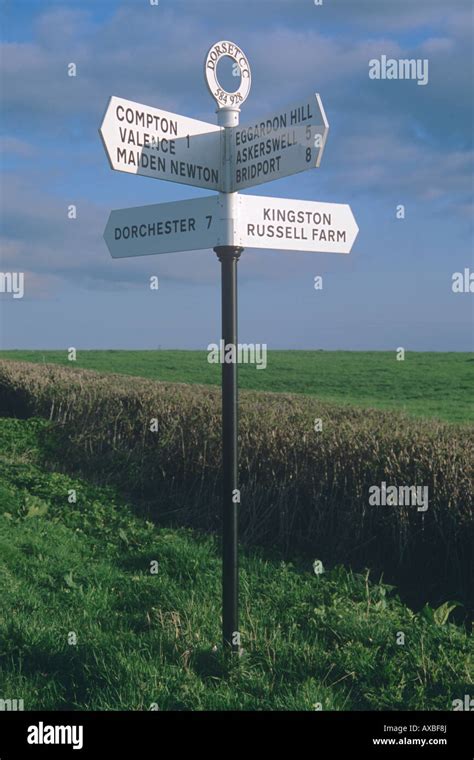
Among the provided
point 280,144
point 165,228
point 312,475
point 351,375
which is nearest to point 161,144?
point 165,228

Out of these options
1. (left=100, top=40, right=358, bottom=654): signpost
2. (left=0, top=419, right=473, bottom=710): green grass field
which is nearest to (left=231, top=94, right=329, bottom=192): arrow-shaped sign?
(left=100, top=40, right=358, bottom=654): signpost

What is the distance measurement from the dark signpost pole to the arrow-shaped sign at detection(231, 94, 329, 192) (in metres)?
0.51

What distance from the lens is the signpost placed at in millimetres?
4883

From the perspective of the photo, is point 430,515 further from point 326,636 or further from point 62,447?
point 62,447

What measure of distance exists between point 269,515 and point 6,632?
12.9 ft

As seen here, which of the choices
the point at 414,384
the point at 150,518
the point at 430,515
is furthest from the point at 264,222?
the point at 414,384

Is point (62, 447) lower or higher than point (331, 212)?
lower

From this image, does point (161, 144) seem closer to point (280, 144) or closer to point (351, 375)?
point (280, 144)

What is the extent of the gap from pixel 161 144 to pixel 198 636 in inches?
131

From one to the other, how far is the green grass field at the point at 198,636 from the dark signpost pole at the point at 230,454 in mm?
251

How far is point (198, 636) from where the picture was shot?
539 centimetres

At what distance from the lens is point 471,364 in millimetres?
35156

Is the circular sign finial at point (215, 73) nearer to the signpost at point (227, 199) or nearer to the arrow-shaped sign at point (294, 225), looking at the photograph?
the signpost at point (227, 199)
